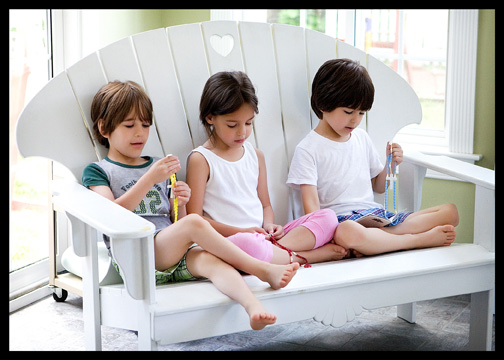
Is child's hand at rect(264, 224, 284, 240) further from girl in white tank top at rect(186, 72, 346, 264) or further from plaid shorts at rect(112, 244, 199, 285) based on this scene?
plaid shorts at rect(112, 244, 199, 285)

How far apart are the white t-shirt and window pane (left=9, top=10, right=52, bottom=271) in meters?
0.94

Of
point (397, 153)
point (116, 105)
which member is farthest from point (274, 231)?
point (116, 105)

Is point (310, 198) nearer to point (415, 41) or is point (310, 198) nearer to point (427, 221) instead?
point (427, 221)

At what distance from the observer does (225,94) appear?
2029 millimetres

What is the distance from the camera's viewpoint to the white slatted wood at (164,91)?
7.05 ft

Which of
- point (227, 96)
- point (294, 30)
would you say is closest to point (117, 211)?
point (227, 96)

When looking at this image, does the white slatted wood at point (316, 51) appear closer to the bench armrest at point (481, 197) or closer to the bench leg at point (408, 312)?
the bench armrest at point (481, 197)

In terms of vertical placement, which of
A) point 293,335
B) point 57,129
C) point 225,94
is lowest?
point 293,335

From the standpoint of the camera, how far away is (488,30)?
261 centimetres

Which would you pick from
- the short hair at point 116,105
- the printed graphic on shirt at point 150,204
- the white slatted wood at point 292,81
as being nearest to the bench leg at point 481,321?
the white slatted wood at point 292,81

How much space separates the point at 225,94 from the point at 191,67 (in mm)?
243

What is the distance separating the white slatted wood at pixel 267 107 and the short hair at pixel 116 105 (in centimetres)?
43

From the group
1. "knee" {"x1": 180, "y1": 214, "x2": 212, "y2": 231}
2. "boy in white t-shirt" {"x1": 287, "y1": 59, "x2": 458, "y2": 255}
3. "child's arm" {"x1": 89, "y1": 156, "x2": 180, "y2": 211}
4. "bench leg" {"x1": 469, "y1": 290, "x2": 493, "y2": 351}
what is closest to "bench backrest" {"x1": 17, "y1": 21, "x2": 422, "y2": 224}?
"boy in white t-shirt" {"x1": 287, "y1": 59, "x2": 458, "y2": 255}

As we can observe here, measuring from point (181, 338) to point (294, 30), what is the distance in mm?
1186
